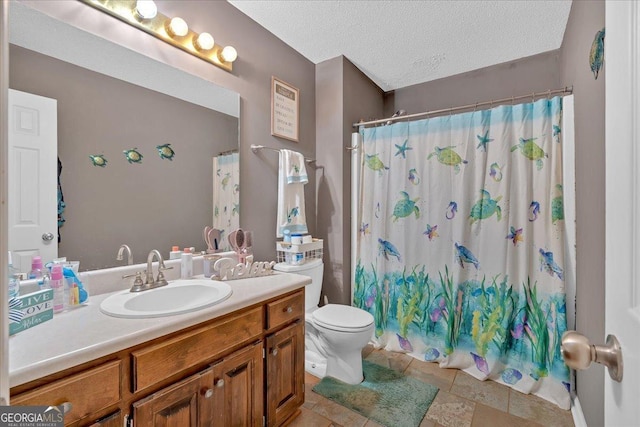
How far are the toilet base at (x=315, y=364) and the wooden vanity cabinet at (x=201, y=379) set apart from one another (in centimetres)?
42

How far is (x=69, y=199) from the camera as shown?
1101mm

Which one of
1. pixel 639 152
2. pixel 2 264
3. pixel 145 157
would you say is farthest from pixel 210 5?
pixel 639 152

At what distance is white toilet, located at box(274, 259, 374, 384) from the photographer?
5.58 ft

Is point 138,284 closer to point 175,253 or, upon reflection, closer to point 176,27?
point 175,253

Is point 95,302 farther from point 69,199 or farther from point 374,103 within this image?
point 374,103

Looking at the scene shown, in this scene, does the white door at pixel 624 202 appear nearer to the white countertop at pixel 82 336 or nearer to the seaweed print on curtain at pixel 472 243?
the white countertop at pixel 82 336

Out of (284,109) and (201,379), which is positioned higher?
(284,109)

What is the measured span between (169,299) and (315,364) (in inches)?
46.7

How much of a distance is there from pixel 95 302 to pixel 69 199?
0.43m

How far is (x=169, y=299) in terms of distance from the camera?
1.25 metres

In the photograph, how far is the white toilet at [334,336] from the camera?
170 centimetres

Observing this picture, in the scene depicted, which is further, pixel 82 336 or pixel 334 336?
pixel 334 336

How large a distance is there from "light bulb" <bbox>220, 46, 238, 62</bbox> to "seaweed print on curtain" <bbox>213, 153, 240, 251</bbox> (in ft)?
1.84

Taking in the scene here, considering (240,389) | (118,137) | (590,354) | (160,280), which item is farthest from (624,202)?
(118,137)
